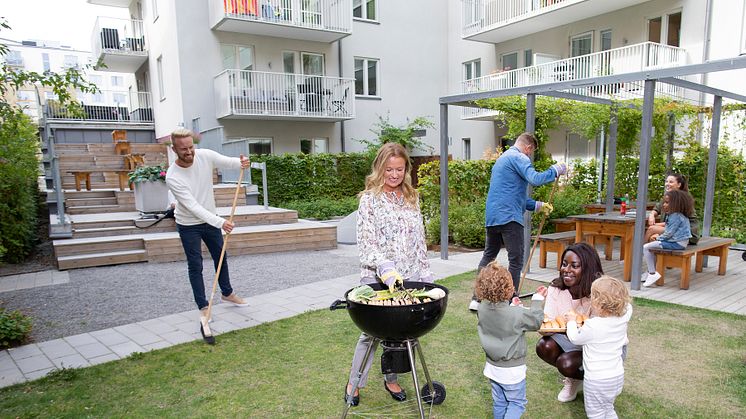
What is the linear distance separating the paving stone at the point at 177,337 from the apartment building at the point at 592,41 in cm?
1012

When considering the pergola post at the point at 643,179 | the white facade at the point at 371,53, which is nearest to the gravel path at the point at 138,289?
the pergola post at the point at 643,179

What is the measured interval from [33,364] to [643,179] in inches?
234

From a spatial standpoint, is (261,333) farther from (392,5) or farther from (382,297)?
(392,5)

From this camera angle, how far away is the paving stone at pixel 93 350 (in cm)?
373

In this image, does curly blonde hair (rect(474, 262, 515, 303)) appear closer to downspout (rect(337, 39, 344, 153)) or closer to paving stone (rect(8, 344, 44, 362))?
paving stone (rect(8, 344, 44, 362))

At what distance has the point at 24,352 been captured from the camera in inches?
150

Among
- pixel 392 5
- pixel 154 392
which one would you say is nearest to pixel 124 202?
pixel 154 392

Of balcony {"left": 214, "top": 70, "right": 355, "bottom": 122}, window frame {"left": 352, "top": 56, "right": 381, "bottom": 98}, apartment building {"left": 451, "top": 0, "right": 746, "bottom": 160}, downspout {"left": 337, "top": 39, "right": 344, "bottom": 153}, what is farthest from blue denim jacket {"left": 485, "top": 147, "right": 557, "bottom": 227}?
window frame {"left": 352, "top": 56, "right": 381, "bottom": 98}

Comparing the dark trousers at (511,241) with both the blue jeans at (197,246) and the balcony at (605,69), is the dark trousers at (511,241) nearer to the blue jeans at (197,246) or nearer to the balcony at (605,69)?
the blue jeans at (197,246)

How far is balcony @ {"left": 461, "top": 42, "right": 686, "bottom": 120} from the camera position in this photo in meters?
11.8

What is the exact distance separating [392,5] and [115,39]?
Result: 943 cm

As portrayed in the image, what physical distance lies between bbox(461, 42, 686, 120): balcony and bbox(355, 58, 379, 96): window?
3.34m

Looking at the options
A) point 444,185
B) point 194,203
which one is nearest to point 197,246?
point 194,203

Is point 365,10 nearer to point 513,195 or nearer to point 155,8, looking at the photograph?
point 155,8
